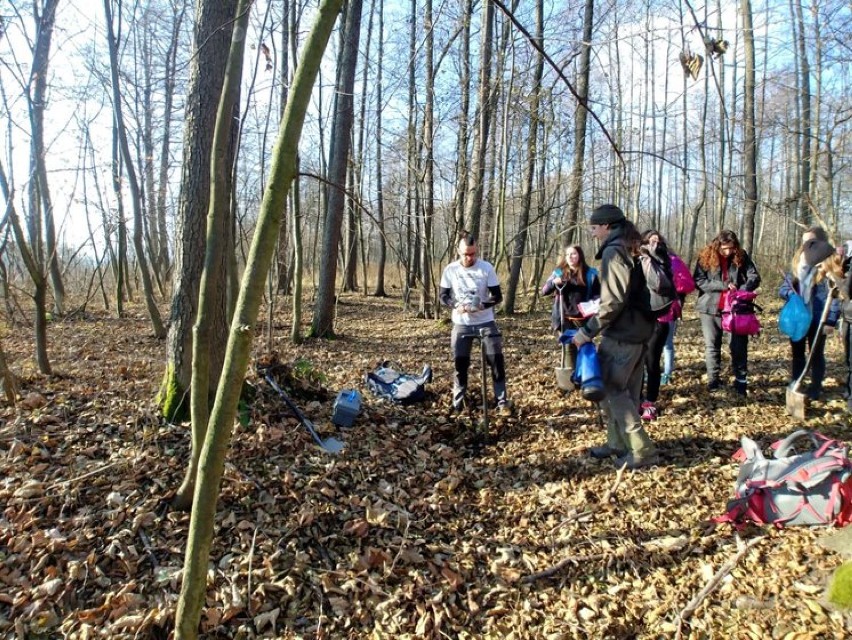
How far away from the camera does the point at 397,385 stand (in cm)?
595

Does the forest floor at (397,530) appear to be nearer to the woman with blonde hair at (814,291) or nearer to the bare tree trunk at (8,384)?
the bare tree trunk at (8,384)

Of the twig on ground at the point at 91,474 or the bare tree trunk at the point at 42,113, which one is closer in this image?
the twig on ground at the point at 91,474

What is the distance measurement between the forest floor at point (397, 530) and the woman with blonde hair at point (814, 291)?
414mm

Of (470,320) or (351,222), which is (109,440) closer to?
(470,320)

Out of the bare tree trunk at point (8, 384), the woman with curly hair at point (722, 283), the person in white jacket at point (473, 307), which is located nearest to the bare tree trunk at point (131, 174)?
the bare tree trunk at point (8, 384)

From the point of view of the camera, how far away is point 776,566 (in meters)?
2.89

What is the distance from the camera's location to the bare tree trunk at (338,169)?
9.17m

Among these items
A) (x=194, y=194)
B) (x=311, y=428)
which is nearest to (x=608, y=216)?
(x=311, y=428)

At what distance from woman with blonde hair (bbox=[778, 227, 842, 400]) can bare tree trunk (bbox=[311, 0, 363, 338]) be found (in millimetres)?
6924

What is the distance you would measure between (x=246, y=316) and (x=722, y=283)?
17.5 feet

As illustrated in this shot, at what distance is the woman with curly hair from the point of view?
530cm

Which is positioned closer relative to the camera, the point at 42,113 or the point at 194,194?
the point at 194,194

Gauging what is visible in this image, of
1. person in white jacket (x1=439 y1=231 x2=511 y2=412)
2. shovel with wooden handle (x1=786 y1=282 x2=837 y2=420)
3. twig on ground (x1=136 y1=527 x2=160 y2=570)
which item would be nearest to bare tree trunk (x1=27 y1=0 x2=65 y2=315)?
twig on ground (x1=136 y1=527 x2=160 y2=570)

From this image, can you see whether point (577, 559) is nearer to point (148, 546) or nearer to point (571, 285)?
point (148, 546)
